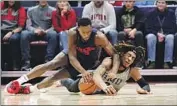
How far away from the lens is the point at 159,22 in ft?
22.5

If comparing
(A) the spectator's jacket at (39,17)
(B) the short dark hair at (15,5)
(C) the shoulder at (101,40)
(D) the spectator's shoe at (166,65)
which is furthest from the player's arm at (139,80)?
(B) the short dark hair at (15,5)

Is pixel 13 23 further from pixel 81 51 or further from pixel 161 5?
pixel 161 5

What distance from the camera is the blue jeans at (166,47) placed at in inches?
262

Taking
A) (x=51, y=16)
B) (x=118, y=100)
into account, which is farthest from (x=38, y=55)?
(x=118, y=100)

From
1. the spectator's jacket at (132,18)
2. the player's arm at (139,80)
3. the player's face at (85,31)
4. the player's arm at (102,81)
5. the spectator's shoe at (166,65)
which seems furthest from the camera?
the spectator's jacket at (132,18)

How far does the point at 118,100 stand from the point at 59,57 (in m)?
1.25

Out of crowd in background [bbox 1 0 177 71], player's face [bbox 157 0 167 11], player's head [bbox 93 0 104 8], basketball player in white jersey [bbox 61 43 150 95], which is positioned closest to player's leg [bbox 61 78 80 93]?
basketball player in white jersey [bbox 61 43 150 95]

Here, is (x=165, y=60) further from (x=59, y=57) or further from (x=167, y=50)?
(x=59, y=57)

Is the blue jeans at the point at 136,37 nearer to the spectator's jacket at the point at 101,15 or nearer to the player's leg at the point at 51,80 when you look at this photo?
the spectator's jacket at the point at 101,15

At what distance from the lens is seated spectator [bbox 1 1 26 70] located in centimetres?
654

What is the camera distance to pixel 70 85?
194 inches

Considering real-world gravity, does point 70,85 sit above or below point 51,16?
below

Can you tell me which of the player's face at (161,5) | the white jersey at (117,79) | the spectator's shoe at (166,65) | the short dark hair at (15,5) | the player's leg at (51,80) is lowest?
the spectator's shoe at (166,65)

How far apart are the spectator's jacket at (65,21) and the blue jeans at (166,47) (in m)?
1.21
